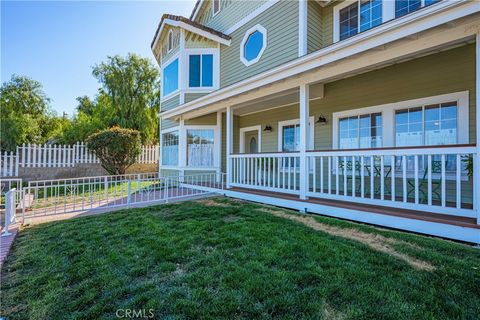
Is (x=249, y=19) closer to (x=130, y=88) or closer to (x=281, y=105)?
(x=281, y=105)

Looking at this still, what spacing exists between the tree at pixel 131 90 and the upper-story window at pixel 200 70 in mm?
10251

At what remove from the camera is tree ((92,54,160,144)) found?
2008cm

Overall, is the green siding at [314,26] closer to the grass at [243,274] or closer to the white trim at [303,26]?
the white trim at [303,26]

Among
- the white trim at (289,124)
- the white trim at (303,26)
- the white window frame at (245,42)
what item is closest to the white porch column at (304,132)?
the white trim at (303,26)

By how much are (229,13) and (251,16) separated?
1630 mm

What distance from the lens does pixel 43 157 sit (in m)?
13.2

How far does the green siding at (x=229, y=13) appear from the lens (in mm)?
9734

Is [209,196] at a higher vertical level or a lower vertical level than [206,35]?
lower

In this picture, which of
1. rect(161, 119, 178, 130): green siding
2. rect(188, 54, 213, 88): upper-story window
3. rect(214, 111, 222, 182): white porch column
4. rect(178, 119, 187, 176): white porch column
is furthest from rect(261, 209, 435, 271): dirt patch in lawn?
rect(161, 119, 178, 130): green siding

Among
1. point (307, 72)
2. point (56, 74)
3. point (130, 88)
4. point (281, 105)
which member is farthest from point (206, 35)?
point (56, 74)

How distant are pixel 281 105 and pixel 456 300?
7.58 meters

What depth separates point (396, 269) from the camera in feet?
9.58

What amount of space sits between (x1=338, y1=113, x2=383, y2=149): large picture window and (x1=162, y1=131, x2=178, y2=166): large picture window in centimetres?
764

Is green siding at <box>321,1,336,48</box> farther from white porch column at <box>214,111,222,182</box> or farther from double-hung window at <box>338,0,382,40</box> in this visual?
white porch column at <box>214,111,222,182</box>
